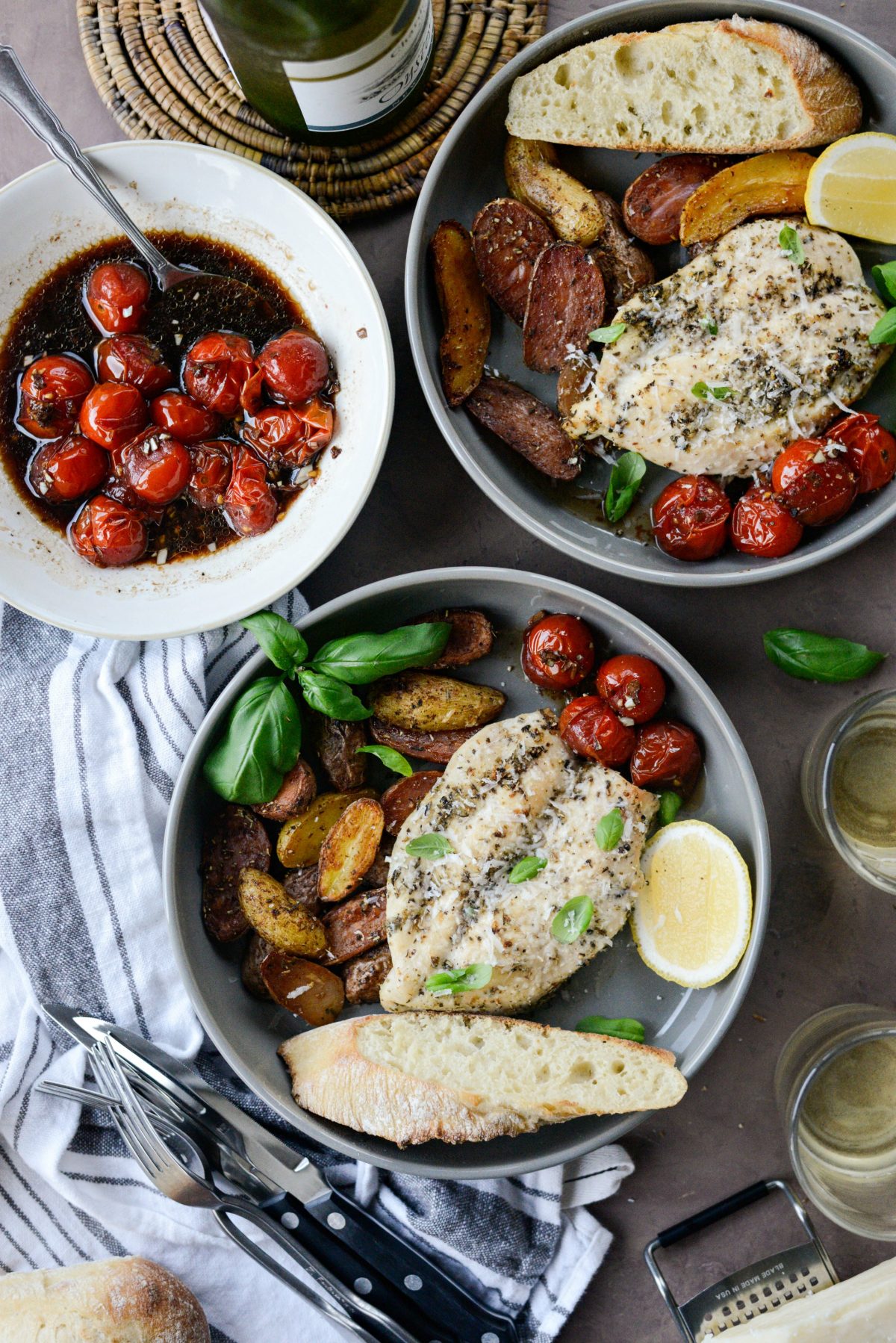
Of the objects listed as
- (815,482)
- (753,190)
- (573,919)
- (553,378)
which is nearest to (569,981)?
(573,919)

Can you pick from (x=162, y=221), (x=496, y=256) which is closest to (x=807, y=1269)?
(x=496, y=256)

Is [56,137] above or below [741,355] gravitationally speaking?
above

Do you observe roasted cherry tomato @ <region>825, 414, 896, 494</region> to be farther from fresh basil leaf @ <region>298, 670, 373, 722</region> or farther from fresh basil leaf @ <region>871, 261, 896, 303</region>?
fresh basil leaf @ <region>298, 670, 373, 722</region>

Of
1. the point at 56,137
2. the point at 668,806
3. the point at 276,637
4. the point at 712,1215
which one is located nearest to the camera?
the point at 56,137

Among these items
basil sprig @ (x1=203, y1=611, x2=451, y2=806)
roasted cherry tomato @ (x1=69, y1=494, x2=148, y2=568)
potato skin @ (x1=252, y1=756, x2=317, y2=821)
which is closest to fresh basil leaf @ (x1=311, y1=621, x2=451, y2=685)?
basil sprig @ (x1=203, y1=611, x2=451, y2=806)

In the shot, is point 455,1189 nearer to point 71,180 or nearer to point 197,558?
point 197,558

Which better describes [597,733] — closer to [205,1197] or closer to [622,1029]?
[622,1029]

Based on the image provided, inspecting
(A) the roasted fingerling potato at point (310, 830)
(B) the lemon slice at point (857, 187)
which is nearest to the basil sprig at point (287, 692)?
(A) the roasted fingerling potato at point (310, 830)

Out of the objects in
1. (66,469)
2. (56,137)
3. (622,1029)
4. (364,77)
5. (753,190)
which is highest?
(56,137)

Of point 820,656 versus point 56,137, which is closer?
point 56,137
